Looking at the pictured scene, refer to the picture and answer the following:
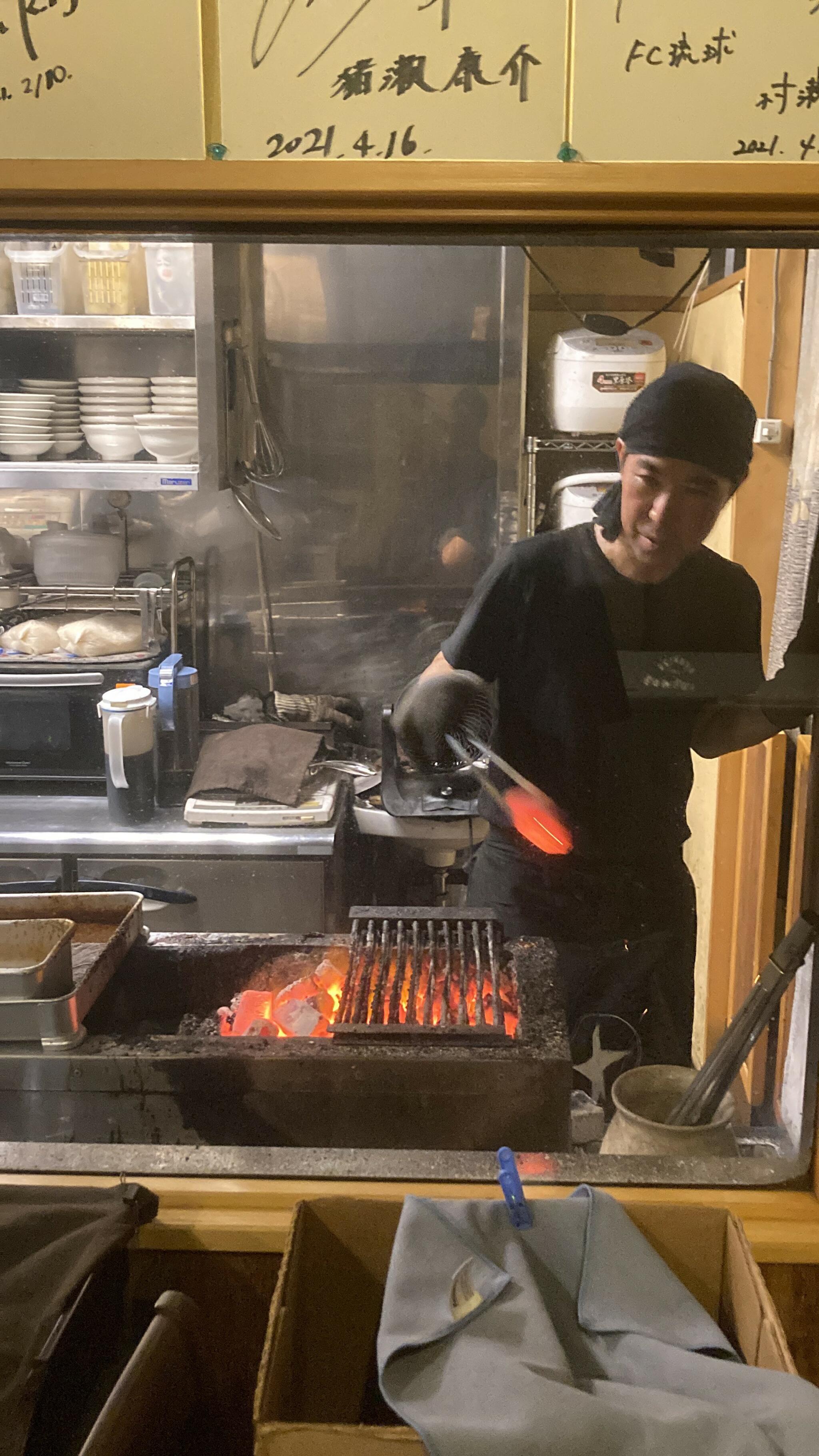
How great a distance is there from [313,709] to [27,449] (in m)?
0.94

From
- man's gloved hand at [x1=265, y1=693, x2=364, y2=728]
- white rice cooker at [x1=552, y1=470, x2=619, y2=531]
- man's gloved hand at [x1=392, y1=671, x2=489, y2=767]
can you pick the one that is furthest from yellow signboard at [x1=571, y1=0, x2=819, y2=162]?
man's gloved hand at [x1=265, y1=693, x2=364, y2=728]

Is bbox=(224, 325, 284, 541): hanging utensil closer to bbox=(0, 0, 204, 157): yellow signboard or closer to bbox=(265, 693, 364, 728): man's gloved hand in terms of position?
bbox=(265, 693, 364, 728): man's gloved hand

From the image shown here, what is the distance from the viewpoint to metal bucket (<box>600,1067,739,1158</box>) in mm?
1142

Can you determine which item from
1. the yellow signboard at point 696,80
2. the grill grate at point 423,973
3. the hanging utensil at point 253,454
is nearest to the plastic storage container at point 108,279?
the hanging utensil at point 253,454

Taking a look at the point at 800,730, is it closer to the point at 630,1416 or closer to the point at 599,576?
the point at 599,576

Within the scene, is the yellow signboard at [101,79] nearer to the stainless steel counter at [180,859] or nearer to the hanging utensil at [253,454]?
the hanging utensil at [253,454]

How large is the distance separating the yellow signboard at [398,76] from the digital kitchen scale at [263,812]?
125 cm

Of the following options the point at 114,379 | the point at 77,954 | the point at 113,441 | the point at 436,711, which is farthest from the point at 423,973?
the point at 114,379

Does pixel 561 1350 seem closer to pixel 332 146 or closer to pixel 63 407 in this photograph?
pixel 332 146

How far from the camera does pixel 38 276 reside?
2119 millimetres

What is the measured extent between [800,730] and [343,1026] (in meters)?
0.69

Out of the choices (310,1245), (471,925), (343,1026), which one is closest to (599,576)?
(471,925)

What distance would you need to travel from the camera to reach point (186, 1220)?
1.00 metres

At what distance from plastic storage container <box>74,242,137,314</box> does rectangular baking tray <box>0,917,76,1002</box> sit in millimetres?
1408
